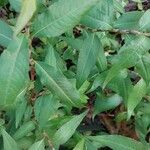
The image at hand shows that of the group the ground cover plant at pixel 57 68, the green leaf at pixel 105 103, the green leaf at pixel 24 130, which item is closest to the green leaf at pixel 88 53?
the ground cover plant at pixel 57 68

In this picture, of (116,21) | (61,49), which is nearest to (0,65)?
(116,21)

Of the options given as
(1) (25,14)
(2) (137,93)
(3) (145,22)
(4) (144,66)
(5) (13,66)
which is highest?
(1) (25,14)

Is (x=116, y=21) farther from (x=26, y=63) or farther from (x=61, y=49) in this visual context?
(x=61, y=49)

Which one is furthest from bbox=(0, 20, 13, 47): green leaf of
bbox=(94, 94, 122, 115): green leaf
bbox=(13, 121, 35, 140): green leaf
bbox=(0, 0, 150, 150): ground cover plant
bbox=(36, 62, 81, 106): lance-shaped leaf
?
bbox=(94, 94, 122, 115): green leaf

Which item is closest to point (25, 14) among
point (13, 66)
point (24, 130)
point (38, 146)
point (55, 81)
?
point (13, 66)

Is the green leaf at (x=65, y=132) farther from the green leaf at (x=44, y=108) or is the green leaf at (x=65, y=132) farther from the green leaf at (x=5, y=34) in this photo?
the green leaf at (x=5, y=34)

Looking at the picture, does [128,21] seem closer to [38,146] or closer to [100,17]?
[100,17]

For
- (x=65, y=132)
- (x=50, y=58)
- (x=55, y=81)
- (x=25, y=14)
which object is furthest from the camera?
(x=65, y=132)
